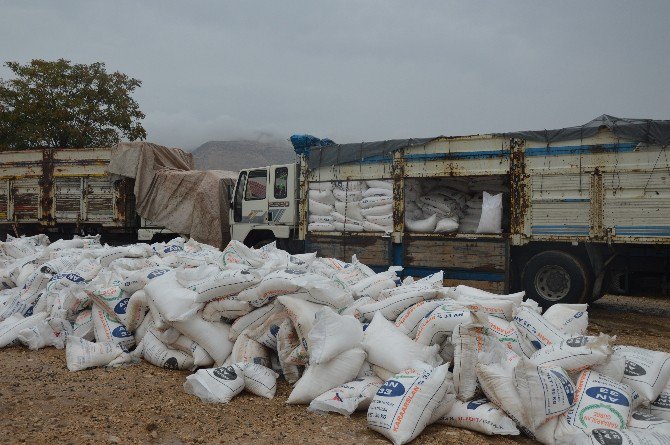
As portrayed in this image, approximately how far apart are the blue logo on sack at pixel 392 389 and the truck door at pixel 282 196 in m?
5.76

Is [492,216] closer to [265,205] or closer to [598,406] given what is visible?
[265,205]

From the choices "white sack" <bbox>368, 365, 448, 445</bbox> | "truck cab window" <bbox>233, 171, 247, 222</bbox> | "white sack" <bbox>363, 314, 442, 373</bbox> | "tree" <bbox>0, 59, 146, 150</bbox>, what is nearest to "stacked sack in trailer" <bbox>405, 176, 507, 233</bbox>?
"truck cab window" <bbox>233, 171, 247, 222</bbox>

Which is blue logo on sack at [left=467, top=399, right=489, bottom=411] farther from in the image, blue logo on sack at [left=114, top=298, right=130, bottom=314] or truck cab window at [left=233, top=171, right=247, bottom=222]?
truck cab window at [left=233, top=171, right=247, bottom=222]

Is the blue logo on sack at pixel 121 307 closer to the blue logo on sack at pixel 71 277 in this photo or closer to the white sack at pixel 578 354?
the blue logo on sack at pixel 71 277

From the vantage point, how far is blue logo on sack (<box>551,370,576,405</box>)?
8.70 ft

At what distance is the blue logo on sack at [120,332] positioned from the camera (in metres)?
4.11

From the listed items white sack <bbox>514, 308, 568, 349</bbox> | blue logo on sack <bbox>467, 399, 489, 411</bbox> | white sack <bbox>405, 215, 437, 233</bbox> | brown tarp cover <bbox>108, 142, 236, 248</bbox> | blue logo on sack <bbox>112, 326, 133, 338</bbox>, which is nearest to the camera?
blue logo on sack <bbox>467, 399, 489, 411</bbox>

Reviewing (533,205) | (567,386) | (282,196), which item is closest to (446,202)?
(533,205)

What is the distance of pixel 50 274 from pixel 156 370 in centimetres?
216

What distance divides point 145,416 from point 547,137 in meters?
5.69

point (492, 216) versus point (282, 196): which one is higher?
point (282, 196)

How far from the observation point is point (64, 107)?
1911 cm

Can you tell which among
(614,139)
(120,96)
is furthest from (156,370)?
(120,96)

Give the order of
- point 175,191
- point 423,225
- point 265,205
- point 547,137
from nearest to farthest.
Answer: point 547,137 → point 423,225 → point 265,205 → point 175,191
